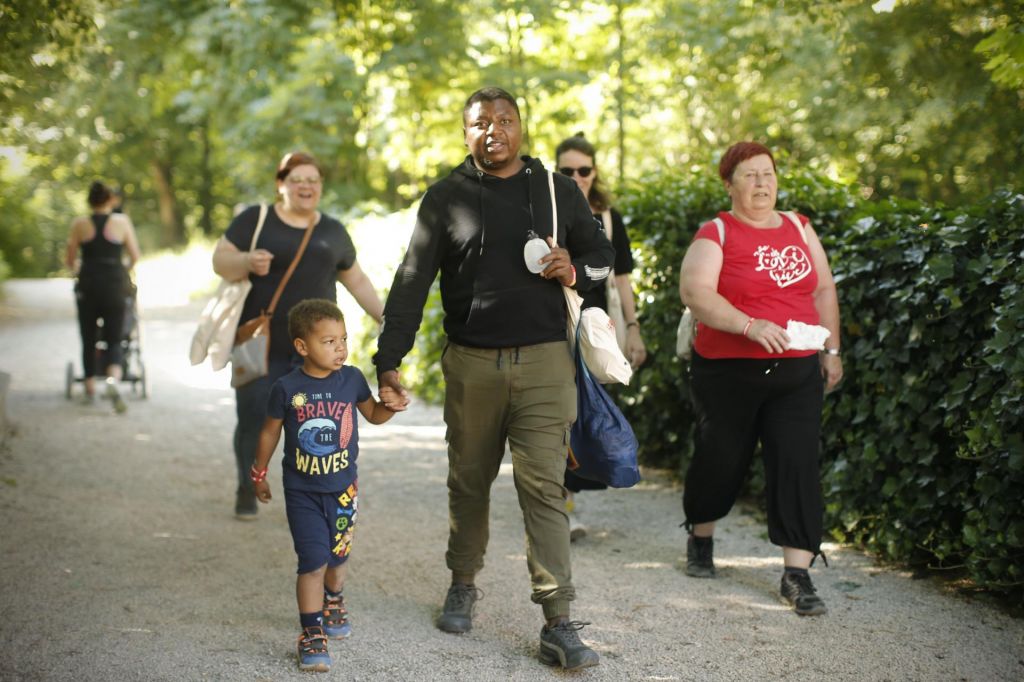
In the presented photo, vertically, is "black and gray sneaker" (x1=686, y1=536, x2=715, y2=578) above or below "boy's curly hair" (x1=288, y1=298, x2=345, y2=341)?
below

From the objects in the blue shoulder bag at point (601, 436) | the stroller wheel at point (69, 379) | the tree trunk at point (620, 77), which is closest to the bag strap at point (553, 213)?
the blue shoulder bag at point (601, 436)

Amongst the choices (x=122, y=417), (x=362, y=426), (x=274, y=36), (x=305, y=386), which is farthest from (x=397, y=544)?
(x=274, y=36)

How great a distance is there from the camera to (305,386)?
4.36m

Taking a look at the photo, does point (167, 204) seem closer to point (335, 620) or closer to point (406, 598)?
point (406, 598)

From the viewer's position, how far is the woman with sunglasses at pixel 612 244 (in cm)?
583

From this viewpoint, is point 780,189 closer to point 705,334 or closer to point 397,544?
point 705,334

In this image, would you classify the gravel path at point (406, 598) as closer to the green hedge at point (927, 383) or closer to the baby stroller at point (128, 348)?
the green hedge at point (927, 383)

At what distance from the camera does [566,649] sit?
4.19m

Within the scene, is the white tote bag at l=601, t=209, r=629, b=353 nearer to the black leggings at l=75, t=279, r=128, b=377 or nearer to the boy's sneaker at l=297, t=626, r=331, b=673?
the boy's sneaker at l=297, t=626, r=331, b=673

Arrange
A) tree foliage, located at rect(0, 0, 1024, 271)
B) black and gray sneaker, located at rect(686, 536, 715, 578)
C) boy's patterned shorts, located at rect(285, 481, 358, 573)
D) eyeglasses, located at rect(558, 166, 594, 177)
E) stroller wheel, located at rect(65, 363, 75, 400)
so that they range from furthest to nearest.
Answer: tree foliage, located at rect(0, 0, 1024, 271), stroller wheel, located at rect(65, 363, 75, 400), eyeglasses, located at rect(558, 166, 594, 177), black and gray sneaker, located at rect(686, 536, 715, 578), boy's patterned shorts, located at rect(285, 481, 358, 573)

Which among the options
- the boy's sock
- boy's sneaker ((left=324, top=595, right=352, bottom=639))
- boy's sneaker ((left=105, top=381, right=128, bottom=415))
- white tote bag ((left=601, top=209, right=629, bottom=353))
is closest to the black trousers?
white tote bag ((left=601, top=209, right=629, bottom=353))

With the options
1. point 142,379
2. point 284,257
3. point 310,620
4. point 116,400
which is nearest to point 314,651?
point 310,620

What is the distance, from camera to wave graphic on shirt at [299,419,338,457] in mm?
4301

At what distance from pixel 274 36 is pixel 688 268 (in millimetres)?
10637
